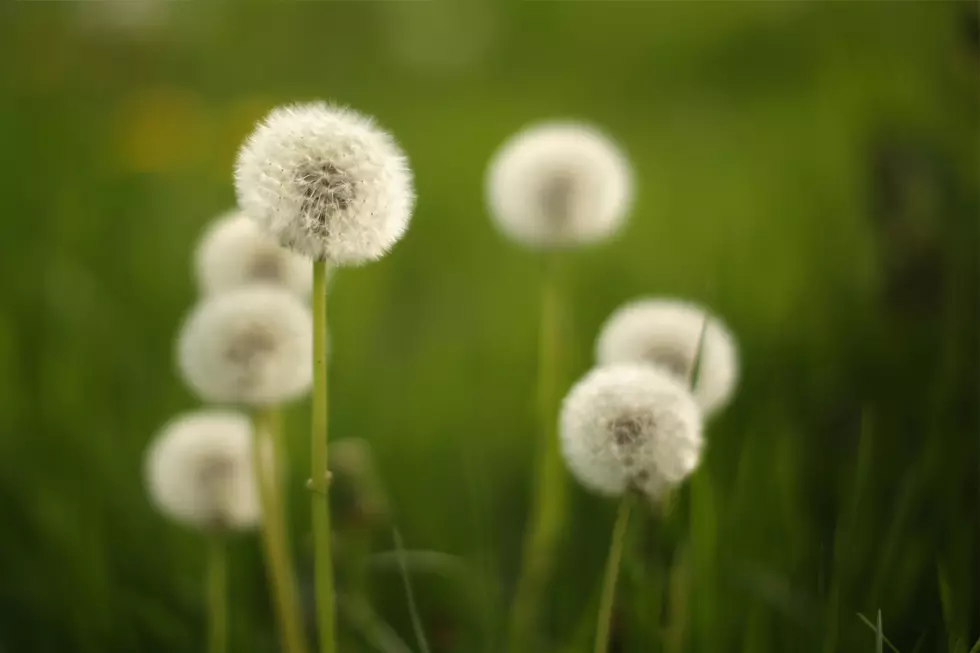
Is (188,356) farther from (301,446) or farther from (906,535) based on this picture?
(906,535)

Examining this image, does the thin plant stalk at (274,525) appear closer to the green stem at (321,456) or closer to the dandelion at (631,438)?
the green stem at (321,456)

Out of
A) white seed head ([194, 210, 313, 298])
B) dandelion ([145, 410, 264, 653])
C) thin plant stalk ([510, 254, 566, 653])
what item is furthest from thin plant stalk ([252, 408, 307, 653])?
thin plant stalk ([510, 254, 566, 653])

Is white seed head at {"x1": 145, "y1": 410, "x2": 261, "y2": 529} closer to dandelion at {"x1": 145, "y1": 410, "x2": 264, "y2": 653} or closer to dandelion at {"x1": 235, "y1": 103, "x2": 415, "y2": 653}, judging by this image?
dandelion at {"x1": 145, "y1": 410, "x2": 264, "y2": 653}

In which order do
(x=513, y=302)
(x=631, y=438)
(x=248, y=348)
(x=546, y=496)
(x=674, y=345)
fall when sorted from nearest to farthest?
(x=631, y=438) < (x=248, y=348) < (x=674, y=345) < (x=546, y=496) < (x=513, y=302)

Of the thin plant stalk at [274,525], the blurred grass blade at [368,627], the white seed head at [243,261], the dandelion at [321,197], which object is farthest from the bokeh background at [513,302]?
the dandelion at [321,197]

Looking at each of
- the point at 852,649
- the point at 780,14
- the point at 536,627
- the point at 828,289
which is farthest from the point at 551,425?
the point at 780,14

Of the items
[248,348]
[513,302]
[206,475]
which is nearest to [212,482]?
[206,475]

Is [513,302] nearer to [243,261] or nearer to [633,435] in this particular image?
[243,261]
